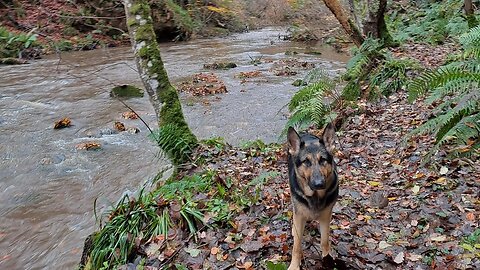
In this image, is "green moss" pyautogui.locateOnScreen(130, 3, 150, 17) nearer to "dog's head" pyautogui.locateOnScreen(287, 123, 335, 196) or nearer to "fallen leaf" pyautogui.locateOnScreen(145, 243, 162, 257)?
"fallen leaf" pyautogui.locateOnScreen(145, 243, 162, 257)

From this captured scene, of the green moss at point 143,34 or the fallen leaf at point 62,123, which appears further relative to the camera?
the fallen leaf at point 62,123

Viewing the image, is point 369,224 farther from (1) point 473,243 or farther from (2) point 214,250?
(2) point 214,250

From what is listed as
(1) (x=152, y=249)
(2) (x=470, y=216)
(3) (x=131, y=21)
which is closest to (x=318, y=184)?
(2) (x=470, y=216)

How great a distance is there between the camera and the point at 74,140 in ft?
34.3

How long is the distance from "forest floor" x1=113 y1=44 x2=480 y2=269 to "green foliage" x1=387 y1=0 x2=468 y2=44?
7.45m

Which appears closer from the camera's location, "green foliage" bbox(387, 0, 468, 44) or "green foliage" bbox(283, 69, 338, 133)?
"green foliage" bbox(283, 69, 338, 133)

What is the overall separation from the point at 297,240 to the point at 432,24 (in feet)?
44.8

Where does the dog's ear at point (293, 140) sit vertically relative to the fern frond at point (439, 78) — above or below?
below

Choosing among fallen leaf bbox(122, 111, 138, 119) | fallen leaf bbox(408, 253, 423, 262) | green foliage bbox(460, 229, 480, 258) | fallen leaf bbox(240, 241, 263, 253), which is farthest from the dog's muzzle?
fallen leaf bbox(122, 111, 138, 119)

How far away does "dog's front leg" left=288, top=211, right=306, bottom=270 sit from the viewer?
3.81 metres

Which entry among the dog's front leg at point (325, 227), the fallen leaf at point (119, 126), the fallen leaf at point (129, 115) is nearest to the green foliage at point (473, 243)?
the dog's front leg at point (325, 227)

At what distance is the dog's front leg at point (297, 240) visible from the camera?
3812 mm

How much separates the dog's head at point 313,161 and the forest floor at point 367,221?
0.70 meters

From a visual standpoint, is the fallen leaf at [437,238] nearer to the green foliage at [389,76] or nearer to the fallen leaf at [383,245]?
the fallen leaf at [383,245]
